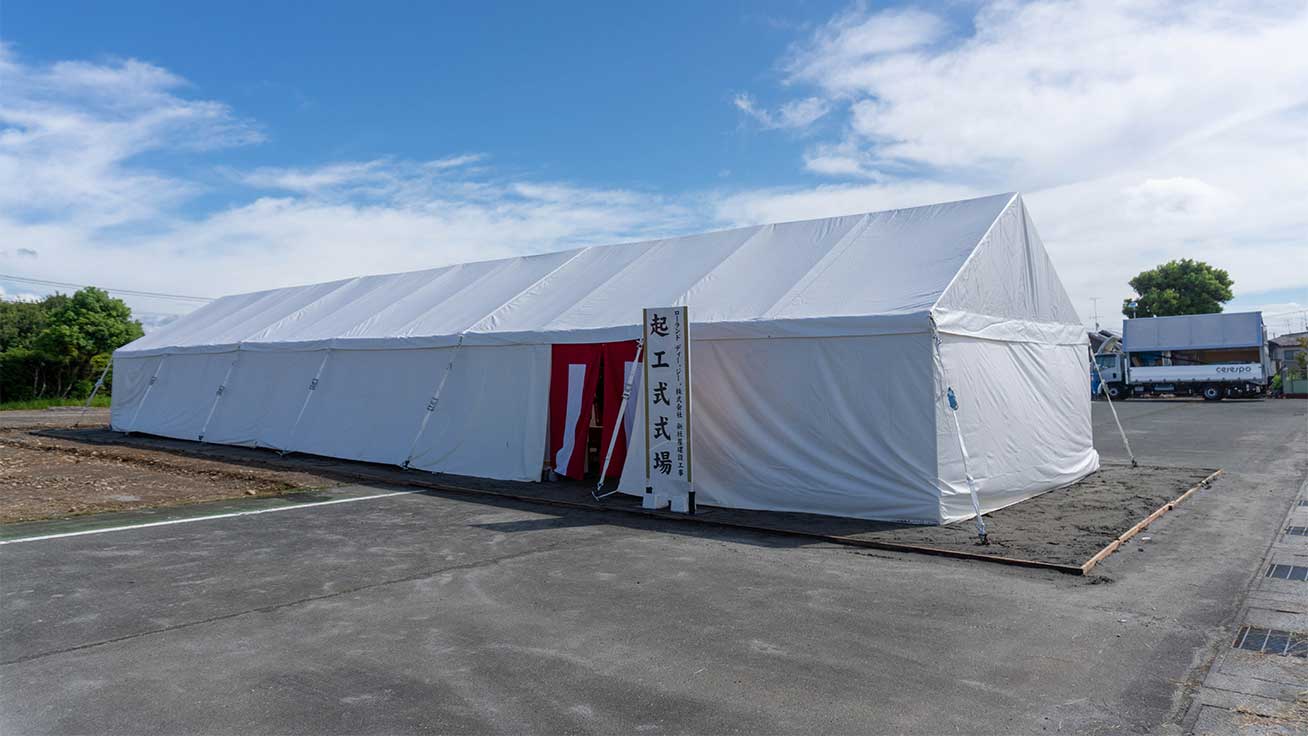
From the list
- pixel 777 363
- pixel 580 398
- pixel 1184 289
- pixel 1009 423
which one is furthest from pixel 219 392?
pixel 1184 289

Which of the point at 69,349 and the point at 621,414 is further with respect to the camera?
the point at 69,349

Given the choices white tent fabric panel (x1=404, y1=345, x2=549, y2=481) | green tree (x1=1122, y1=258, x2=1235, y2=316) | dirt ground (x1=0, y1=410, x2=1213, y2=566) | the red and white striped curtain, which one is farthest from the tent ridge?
green tree (x1=1122, y1=258, x2=1235, y2=316)

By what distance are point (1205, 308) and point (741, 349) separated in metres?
39.1

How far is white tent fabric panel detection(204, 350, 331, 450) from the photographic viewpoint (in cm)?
1284

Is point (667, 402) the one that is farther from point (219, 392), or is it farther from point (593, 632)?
point (219, 392)

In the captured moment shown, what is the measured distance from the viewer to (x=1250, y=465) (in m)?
11.0

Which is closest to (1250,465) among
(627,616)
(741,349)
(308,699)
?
(741,349)

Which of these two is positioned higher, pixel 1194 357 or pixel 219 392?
pixel 1194 357

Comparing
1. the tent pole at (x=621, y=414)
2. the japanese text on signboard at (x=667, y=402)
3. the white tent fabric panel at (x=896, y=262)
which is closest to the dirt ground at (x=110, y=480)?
the tent pole at (x=621, y=414)

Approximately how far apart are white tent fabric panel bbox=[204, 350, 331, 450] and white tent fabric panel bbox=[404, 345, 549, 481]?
300 cm

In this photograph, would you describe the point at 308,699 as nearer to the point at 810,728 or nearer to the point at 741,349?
the point at 810,728

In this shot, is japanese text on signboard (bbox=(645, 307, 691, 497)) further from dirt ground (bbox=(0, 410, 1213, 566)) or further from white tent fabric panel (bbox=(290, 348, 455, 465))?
white tent fabric panel (bbox=(290, 348, 455, 465))

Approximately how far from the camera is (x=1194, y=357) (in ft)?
101

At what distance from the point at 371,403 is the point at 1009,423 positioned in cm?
863
